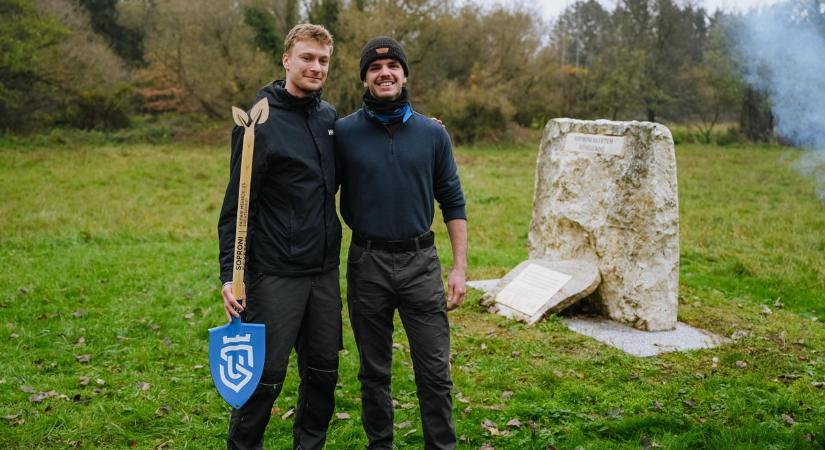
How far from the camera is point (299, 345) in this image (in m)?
4.27

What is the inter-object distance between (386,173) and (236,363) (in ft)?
4.33

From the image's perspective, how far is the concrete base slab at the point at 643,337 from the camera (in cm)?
669

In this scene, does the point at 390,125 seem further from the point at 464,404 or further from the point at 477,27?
the point at 477,27

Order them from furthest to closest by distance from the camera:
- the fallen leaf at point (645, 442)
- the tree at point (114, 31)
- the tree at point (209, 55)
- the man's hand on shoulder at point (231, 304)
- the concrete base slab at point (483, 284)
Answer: the tree at point (114, 31) → the tree at point (209, 55) → the concrete base slab at point (483, 284) → the fallen leaf at point (645, 442) → the man's hand on shoulder at point (231, 304)

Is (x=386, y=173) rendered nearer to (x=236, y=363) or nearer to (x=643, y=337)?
(x=236, y=363)

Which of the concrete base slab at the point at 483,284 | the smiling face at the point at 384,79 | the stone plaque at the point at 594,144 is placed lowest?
the concrete base slab at the point at 483,284

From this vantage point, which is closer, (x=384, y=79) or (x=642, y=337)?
(x=384, y=79)

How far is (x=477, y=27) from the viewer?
33.9 meters

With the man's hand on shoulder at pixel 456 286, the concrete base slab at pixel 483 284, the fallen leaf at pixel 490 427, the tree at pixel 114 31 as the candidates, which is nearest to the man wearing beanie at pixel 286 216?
the man's hand on shoulder at pixel 456 286

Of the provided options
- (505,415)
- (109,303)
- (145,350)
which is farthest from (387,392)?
(109,303)

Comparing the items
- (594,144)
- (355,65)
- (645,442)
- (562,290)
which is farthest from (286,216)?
(355,65)

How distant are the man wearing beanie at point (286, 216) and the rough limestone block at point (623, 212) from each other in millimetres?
4238

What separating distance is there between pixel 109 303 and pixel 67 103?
24898mm

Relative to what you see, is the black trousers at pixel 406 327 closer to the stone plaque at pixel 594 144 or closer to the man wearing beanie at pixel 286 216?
the man wearing beanie at pixel 286 216
